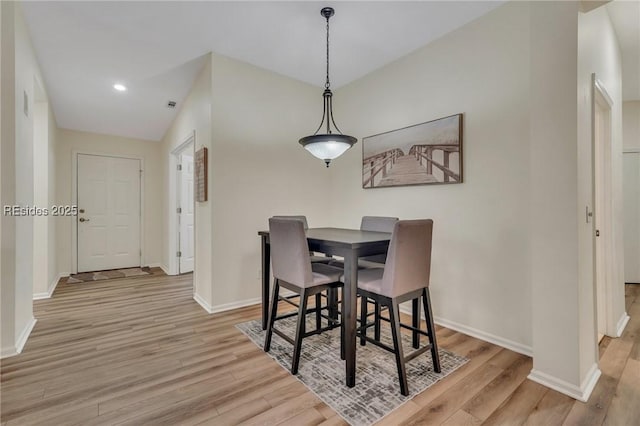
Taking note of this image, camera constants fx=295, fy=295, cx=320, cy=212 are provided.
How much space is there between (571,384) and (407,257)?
1.11 meters

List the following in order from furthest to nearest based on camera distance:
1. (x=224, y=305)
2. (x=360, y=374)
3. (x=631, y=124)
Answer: (x=631, y=124) < (x=224, y=305) < (x=360, y=374)

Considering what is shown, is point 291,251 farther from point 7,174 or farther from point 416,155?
point 7,174

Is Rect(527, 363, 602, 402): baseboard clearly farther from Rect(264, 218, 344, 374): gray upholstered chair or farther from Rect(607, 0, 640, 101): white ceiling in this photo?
Rect(607, 0, 640, 101): white ceiling

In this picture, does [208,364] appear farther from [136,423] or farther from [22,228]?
[22,228]

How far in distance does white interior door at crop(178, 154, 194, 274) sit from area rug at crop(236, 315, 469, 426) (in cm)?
294

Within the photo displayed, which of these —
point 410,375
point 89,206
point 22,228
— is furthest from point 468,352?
point 89,206

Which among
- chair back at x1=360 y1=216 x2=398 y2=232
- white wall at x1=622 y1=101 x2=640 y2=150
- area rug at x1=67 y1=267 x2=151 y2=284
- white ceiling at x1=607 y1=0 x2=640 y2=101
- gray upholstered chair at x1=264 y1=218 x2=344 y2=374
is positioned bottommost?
area rug at x1=67 y1=267 x2=151 y2=284

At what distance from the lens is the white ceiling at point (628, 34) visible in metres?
2.30

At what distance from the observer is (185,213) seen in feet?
16.0

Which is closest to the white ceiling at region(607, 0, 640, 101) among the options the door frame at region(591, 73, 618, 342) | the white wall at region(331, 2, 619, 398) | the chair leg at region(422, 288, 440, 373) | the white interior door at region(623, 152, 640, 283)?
the white wall at region(331, 2, 619, 398)

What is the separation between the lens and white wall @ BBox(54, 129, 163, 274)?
15.7ft

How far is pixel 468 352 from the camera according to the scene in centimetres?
213

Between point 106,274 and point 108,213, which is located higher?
point 108,213

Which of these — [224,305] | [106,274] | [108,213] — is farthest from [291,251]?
[108,213]
